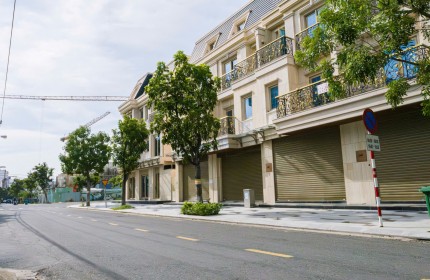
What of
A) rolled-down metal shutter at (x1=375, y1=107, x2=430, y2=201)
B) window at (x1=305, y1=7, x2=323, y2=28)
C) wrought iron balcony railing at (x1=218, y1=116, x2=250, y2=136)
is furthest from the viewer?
wrought iron balcony railing at (x1=218, y1=116, x2=250, y2=136)

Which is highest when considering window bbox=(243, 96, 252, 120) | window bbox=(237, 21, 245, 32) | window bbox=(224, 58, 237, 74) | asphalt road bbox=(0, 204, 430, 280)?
window bbox=(237, 21, 245, 32)

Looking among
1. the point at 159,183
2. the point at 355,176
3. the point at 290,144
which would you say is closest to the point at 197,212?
the point at 290,144

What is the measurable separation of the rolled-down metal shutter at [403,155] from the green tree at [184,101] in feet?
26.9

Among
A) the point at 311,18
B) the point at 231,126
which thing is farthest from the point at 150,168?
the point at 311,18

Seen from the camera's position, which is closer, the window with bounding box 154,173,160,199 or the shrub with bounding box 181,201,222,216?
the shrub with bounding box 181,201,222,216

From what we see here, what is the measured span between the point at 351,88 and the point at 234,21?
13328 mm

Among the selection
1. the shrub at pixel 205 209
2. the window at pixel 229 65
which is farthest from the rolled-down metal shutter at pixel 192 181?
the shrub at pixel 205 209

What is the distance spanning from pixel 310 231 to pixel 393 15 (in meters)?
5.87

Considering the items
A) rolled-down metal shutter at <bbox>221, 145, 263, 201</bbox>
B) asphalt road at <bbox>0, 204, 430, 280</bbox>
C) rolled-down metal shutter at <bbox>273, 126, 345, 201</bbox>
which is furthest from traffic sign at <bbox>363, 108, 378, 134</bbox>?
rolled-down metal shutter at <bbox>221, 145, 263, 201</bbox>

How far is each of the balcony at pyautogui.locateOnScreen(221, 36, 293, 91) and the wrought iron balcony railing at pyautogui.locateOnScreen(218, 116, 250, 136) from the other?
98.9 inches

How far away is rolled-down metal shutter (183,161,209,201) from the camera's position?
25797 mm

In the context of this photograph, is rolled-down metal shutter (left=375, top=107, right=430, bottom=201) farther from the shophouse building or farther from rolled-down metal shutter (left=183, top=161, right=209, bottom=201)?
rolled-down metal shutter (left=183, top=161, right=209, bottom=201)

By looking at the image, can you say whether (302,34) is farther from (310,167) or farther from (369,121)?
(369,121)

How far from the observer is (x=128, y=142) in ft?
92.1
